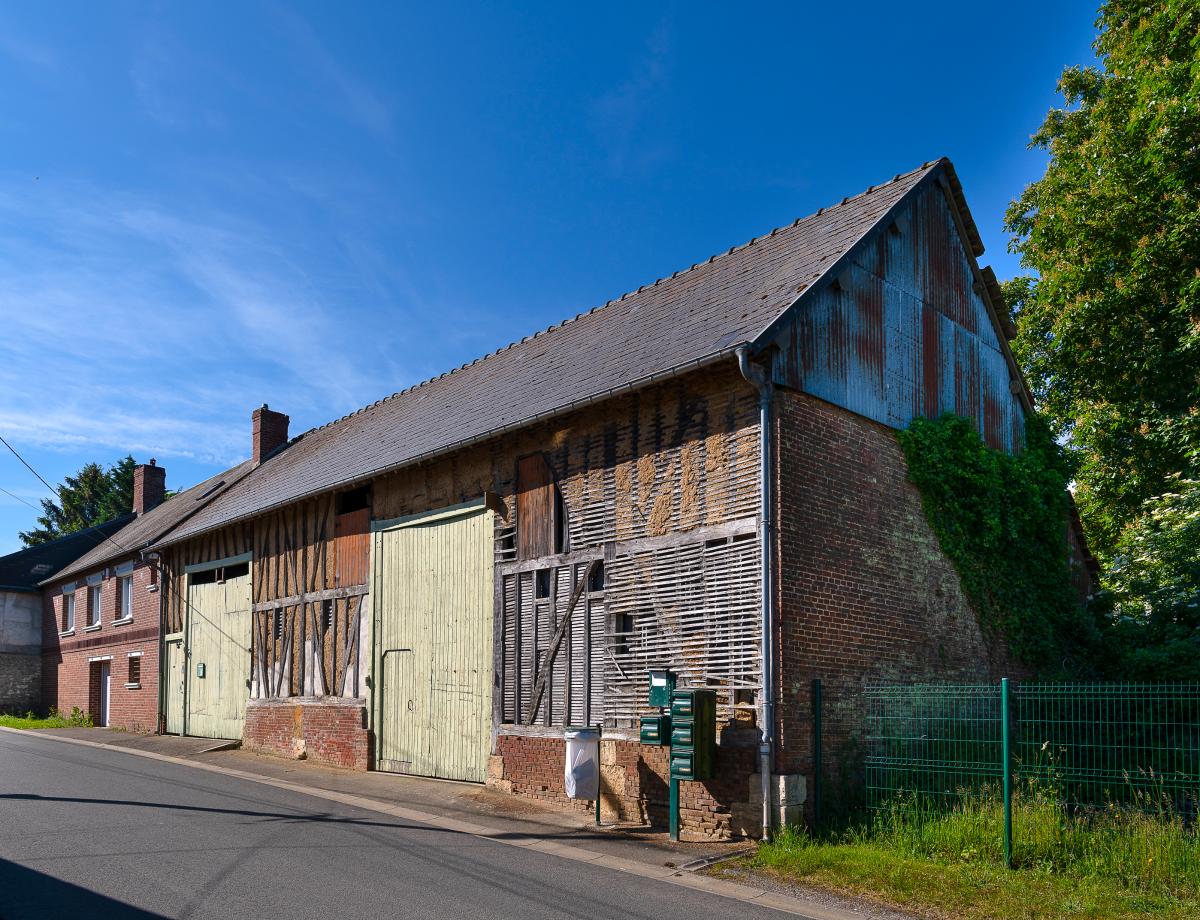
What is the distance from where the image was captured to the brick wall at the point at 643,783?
1011 centimetres

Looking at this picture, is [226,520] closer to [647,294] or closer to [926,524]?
[647,294]

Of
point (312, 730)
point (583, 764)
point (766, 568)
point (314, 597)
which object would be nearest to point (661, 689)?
point (583, 764)

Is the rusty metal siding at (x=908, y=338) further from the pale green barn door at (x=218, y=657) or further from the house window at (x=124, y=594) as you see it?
the house window at (x=124, y=594)

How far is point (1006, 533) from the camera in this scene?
551 inches

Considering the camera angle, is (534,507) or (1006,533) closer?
(534,507)

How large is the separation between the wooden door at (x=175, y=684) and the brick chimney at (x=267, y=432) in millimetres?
6065

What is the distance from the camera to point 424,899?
752 cm

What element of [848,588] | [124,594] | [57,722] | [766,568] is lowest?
[57,722]

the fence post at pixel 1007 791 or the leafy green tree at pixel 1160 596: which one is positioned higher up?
the leafy green tree at pixel 1160 596

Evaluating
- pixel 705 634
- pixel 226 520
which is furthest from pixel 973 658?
pixel 226 520

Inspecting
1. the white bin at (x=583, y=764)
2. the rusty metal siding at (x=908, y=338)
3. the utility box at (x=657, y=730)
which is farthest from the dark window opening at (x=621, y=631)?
the rusty metal siding at (x=908, y=338)

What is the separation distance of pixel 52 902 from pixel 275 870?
5.73ft

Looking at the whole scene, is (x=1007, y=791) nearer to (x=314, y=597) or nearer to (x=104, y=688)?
(x=314, y=597)

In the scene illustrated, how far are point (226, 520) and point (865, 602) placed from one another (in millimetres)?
13691
